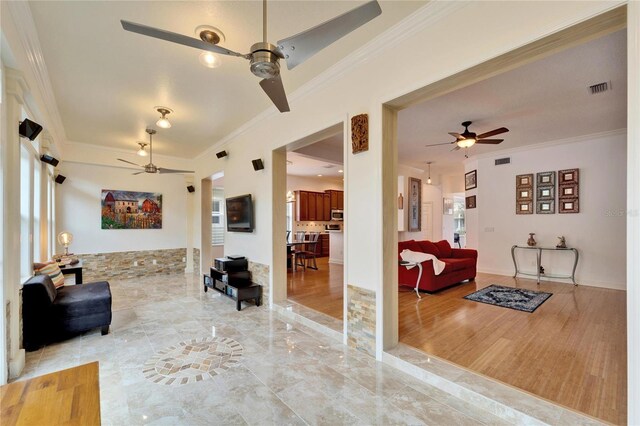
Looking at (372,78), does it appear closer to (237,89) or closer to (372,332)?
(237,89)

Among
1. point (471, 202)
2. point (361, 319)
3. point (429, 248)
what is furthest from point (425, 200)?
point (361, 319)

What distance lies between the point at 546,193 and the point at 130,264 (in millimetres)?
9526

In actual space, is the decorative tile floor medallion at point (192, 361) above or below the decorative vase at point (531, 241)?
below

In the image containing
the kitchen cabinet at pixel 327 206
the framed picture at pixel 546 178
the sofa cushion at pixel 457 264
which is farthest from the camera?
the kitchen cabinet at pixel 327 206

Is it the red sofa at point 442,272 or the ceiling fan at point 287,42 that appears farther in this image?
the red sofa at point 442,272

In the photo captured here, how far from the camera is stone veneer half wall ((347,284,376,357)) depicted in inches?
108

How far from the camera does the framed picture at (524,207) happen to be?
6.27m

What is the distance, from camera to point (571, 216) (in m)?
5.75

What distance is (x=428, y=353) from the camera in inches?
104

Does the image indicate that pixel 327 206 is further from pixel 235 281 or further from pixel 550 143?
pixel 550 143

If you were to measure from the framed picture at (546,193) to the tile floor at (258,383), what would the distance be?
5756 millimetres

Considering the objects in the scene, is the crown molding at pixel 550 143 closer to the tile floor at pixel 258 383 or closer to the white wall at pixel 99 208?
the tile floor at pixel 258 383

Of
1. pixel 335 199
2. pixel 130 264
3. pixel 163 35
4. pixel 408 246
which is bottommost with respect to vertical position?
pixel 130 264

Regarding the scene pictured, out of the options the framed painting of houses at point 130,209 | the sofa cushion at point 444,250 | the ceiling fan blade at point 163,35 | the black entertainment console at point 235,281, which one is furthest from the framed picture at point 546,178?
the framed painting of houses at point 130,209
